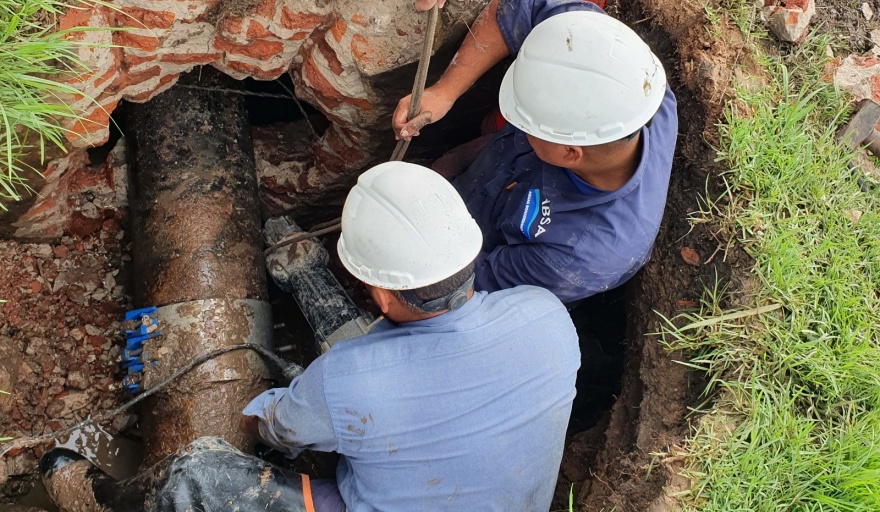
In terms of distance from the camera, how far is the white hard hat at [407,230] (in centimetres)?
170

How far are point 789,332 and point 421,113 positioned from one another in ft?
4.46

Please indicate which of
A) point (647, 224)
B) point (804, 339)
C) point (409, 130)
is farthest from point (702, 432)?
point (409, 130)

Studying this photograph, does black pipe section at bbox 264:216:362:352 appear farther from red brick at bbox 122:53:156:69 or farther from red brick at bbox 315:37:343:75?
red brick at bbox 122:53:156:69

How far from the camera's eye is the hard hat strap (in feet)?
5.63

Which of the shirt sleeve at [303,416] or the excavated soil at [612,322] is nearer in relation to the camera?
the shirt sleeve at [303,416]

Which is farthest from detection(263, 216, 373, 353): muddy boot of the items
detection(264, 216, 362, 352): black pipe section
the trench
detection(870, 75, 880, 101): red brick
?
detection(870, 75, 880, 101): red brick

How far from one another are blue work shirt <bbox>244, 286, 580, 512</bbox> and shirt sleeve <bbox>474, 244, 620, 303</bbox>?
0.27 m

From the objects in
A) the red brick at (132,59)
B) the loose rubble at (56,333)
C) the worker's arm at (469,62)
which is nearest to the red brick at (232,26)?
the red brick at (132,59)

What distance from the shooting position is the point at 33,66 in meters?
1.73

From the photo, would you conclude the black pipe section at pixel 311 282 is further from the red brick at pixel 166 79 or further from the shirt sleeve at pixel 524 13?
the shirt sleeve at pixel 524 13

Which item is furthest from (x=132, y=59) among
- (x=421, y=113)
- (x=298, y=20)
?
(x=421, y=113)

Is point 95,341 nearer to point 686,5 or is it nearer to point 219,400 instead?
point 219,400

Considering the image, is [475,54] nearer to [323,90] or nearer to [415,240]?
[323,90]

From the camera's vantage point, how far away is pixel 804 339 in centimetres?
204
